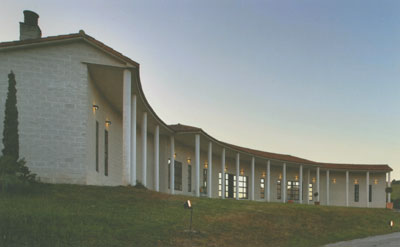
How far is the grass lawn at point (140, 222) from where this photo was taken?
8781 mm

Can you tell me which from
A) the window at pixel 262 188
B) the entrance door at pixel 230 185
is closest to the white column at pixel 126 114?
the entrance door at pixel 230 185

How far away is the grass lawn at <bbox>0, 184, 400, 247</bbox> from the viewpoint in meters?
8.78

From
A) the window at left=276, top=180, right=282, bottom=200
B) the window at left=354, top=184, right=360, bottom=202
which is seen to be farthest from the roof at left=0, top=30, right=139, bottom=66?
the window at left=354, top=184, right=360, bottom=202

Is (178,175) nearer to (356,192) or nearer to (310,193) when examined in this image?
(310,193)

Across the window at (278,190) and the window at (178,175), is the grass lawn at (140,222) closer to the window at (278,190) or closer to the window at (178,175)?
the window at (178,175)

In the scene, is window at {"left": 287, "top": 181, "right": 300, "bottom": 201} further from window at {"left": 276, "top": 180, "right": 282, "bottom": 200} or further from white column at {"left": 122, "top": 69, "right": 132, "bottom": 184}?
white column at {"left": 122, "top": 69, "right": 132, "bottom": 184}

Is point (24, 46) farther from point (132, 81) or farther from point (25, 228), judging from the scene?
point (25, 228)

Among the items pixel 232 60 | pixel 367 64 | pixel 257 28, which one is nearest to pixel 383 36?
pixel 367 64

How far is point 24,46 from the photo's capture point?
50.6 feet

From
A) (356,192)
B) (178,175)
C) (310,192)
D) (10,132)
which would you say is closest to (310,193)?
(310,192)

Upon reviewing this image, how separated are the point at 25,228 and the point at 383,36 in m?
21.7

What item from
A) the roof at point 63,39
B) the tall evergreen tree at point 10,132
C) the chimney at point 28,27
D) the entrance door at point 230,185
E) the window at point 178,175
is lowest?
the entrance door at point 230,185

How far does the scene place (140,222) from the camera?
1062 cm

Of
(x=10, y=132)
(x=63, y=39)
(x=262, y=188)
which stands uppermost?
(x=63, y=39)
